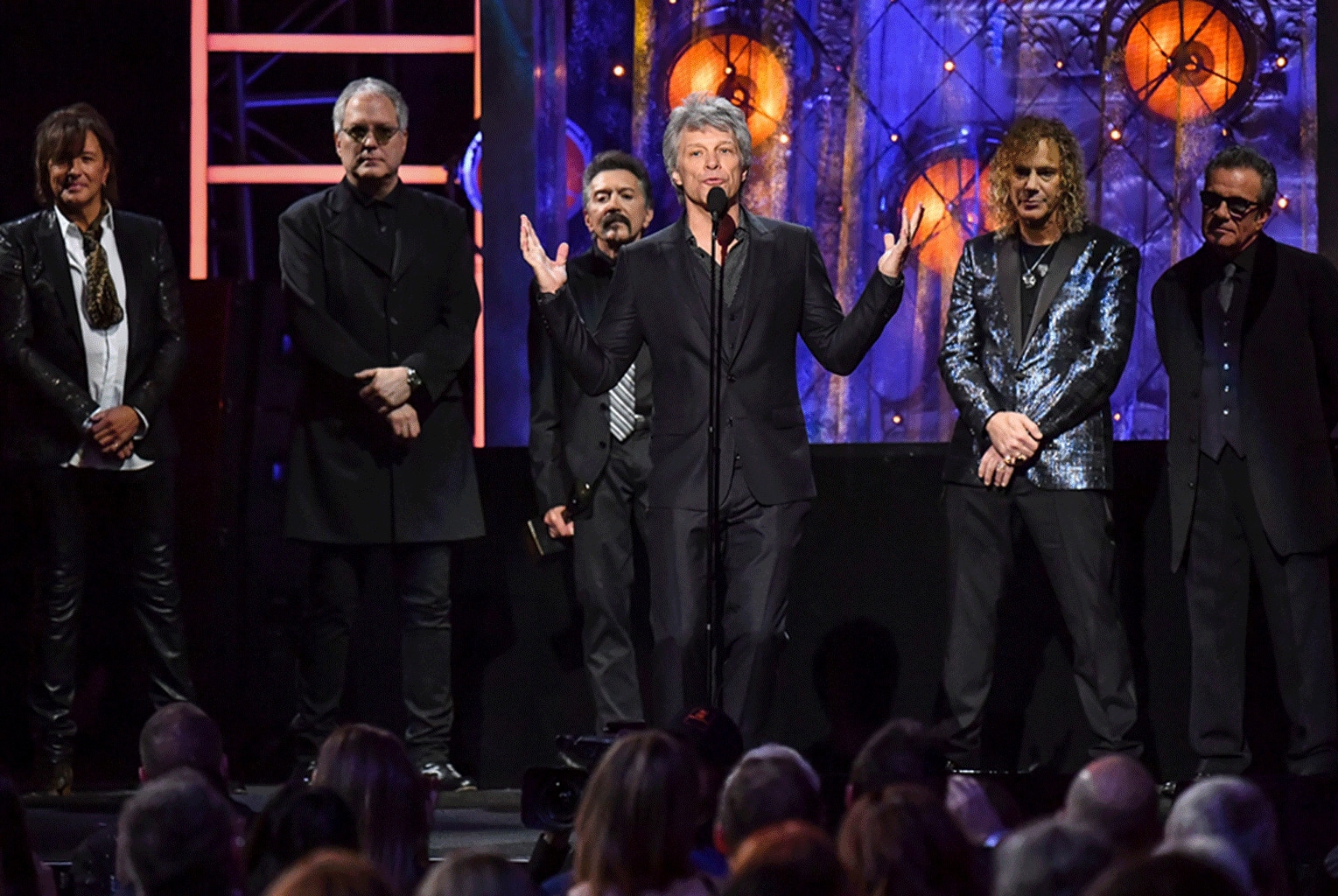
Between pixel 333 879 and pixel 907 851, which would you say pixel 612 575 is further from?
pixel 333 879

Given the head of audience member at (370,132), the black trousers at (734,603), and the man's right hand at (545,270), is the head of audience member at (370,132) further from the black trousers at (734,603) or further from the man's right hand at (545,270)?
the black trousers at (734,603)

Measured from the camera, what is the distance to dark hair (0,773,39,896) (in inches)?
124

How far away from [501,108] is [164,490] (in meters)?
2.13

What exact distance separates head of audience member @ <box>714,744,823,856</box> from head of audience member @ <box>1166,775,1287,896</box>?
0.57m

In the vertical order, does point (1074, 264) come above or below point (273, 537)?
above

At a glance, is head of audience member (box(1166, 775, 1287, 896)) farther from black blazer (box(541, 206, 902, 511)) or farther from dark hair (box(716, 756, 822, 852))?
black blazer (box(541, 206, 902, 511))

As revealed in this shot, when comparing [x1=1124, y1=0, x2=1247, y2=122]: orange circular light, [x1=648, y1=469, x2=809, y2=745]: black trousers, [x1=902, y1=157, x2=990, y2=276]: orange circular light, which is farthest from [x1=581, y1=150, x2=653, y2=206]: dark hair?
[x1=1124, y1=0, x2=1247, y2=122]: orange circular light

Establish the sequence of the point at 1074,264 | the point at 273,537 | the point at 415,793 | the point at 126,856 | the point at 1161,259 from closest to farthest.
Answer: the point at 126,856 → the point at 415,793 → the point at 1074,264 → the point at 273,537 → the point at 1161,259

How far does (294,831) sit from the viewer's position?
2836 millimetres

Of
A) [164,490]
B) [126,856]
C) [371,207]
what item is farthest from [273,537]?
[126,856]

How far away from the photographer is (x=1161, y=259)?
6953 millimetres

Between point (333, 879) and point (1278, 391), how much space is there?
397 centimetres

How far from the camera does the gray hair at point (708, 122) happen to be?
480 centimetres

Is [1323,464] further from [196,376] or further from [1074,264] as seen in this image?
[196,376]
